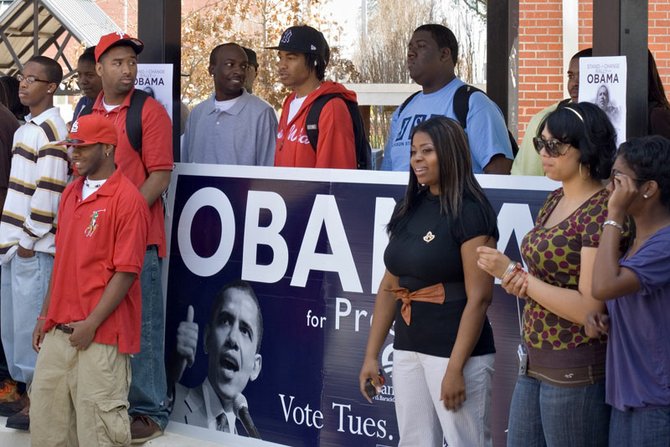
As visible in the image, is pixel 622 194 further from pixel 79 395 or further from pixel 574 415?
pixel 79 395

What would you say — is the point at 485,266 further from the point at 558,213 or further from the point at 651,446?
the point at 651,446

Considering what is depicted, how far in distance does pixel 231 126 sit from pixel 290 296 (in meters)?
1.47

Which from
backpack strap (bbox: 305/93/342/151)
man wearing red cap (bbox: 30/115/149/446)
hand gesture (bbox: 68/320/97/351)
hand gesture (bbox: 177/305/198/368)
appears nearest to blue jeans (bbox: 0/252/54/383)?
hand gesture (bbox: 177/305/198/368)

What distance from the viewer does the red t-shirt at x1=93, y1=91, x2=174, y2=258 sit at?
6.27 meters

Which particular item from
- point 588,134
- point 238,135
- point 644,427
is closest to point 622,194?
point 588,134

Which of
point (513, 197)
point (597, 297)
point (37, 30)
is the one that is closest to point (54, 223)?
point (513, 197)

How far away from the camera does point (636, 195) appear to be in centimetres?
390

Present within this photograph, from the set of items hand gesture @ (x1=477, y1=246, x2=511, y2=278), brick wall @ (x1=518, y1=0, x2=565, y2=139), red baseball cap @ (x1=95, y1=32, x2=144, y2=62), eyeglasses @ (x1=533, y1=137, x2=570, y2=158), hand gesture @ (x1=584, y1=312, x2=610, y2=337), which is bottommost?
hand gesture @ (x1=584, y1=312, x2=610, y2=337)

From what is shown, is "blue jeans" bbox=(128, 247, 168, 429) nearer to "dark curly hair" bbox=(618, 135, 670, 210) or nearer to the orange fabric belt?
the orange fabric belt

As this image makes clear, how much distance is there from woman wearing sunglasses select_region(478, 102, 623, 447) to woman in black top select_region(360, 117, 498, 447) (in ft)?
0.99

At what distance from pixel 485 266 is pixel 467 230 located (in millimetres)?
379

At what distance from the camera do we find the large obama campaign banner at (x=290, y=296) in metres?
5.64

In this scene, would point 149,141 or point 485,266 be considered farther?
point 149,141

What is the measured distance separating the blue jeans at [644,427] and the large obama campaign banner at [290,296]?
1384 millimetres
